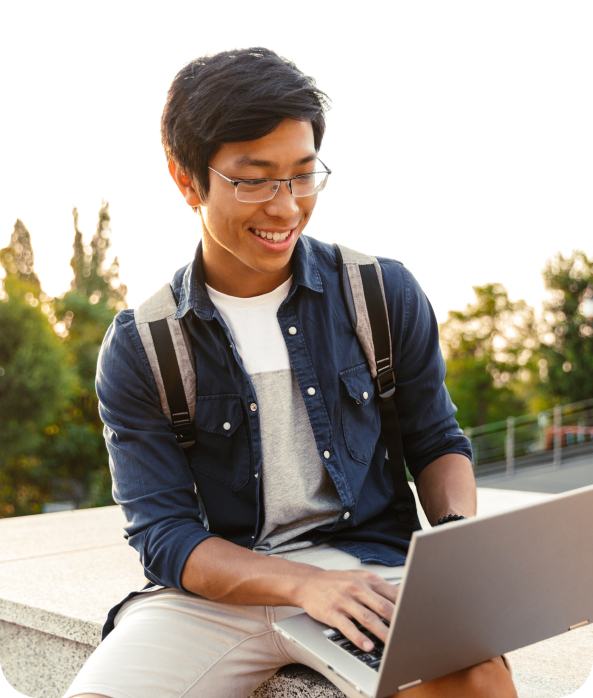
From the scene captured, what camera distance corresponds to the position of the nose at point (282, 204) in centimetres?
169

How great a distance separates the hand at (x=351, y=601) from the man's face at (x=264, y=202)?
809 mm

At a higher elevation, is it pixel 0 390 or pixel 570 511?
pixel 570 511

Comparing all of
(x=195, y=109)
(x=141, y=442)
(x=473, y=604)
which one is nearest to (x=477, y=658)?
(x=473, y=604)

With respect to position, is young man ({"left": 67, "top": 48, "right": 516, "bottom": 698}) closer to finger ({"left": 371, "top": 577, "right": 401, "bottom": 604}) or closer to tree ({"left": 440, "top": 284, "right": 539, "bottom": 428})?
finger ({"left": 371, "top": 577, "right": 401, "bottom": 604})

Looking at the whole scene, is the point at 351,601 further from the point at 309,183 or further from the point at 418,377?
the point at 309,183

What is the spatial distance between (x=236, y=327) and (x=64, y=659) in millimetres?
1468

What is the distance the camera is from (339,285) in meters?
1.91

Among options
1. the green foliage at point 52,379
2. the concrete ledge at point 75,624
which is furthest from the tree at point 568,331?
the concrete ledge at point 75,624

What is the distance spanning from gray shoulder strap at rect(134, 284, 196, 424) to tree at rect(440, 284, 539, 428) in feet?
109

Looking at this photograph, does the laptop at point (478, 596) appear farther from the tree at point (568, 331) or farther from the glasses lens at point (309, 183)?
the tree at point (568, 331)

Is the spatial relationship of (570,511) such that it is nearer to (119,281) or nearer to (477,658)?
(477,658)

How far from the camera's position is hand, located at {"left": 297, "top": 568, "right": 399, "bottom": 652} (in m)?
1.21

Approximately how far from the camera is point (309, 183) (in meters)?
1.73

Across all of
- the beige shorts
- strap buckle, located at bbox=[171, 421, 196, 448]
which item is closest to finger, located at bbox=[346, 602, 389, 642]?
the beige shorts
